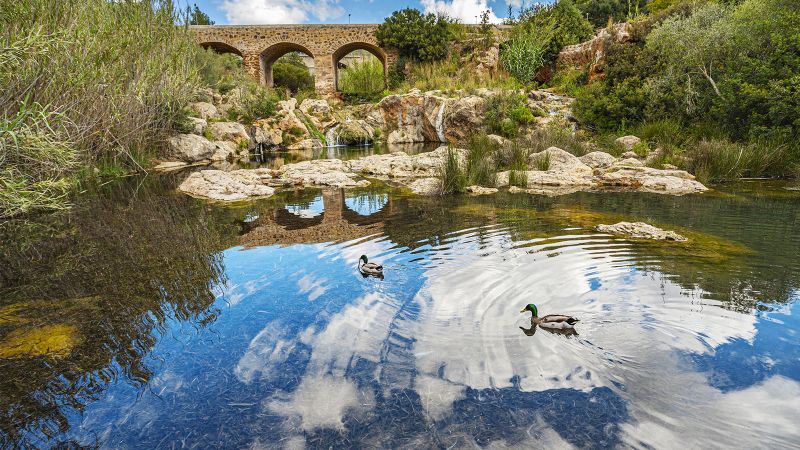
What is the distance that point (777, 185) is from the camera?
9367 mm

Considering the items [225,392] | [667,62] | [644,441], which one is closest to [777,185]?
[667,62]

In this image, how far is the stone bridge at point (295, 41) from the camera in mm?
28156

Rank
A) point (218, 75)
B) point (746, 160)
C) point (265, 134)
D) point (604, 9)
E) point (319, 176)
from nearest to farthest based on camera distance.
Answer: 1. point (746, 160)
2. point (319, 176)
3. point (265, 134)
4. point (218, 75)
5. point (604, 9)

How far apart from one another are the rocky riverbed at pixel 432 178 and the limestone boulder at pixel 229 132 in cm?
714

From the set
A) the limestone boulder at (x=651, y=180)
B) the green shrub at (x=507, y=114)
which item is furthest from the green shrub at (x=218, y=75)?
the limestone boulder at (x=651, y=180)

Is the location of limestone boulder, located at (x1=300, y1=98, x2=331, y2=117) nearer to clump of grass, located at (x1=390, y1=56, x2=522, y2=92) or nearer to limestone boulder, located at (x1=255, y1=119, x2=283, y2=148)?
limestone boulder, located at (x1=255, y1=119, x2=283, y2=148)

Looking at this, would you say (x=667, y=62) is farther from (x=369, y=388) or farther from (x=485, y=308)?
(x=369, y=388)

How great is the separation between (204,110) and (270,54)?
1316 cm

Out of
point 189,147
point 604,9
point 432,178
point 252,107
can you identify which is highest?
point 604,9

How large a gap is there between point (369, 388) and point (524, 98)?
59.3ft

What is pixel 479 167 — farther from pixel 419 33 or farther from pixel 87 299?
pixel 419 33

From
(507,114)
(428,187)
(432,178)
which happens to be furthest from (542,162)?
(507,114)

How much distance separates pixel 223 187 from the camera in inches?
381

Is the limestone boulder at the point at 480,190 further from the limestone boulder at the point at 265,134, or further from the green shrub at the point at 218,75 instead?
the green shrub at the point at 218,75
